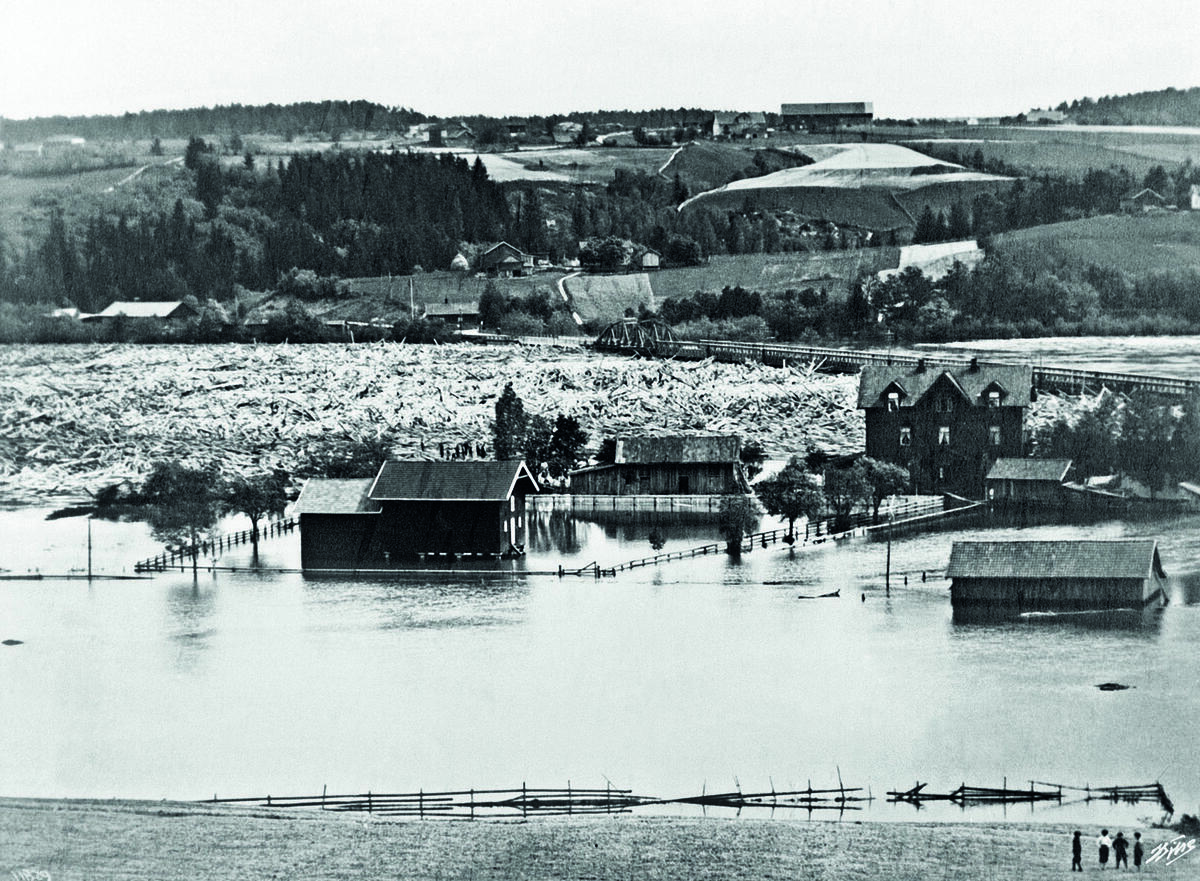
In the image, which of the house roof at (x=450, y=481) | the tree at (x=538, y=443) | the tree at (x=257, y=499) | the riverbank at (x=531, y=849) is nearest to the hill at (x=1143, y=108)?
the tree at (x=538, y=443)

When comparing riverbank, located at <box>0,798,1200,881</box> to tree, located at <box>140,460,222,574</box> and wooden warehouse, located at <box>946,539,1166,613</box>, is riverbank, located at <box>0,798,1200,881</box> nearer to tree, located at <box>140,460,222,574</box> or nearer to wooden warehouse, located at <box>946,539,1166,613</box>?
wooden warehouse, located at <box>946,539,1166,613</box>

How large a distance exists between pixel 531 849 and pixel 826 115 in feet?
12.2

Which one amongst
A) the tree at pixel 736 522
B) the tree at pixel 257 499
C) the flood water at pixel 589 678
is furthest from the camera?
the tree at pixel 257 499

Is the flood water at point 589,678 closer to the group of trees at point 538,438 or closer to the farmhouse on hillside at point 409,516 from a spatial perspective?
the farmhouse on hillside at point 409,516

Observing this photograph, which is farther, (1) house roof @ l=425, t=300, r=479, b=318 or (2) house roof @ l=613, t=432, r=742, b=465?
(1) house roof @ l=425, t=300, r=479, b=318

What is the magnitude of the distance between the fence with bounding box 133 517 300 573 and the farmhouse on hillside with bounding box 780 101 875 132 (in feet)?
9.99

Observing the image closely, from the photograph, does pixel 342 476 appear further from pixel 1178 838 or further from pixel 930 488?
pixel 1178 838

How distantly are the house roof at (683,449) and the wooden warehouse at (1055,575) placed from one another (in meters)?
1.13

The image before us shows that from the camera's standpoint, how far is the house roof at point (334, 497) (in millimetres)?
7969

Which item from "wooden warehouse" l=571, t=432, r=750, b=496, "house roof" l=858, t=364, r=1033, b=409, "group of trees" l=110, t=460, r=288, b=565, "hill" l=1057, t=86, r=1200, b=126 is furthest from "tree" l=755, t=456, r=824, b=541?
"group of trees" l=110, t=460, r=288, b=565

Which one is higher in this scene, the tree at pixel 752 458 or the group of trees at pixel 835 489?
the tree at pixel 752 458

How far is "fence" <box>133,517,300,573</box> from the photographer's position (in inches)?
314

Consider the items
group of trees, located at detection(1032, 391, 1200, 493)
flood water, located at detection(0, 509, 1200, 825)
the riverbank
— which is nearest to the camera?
the riverbank
